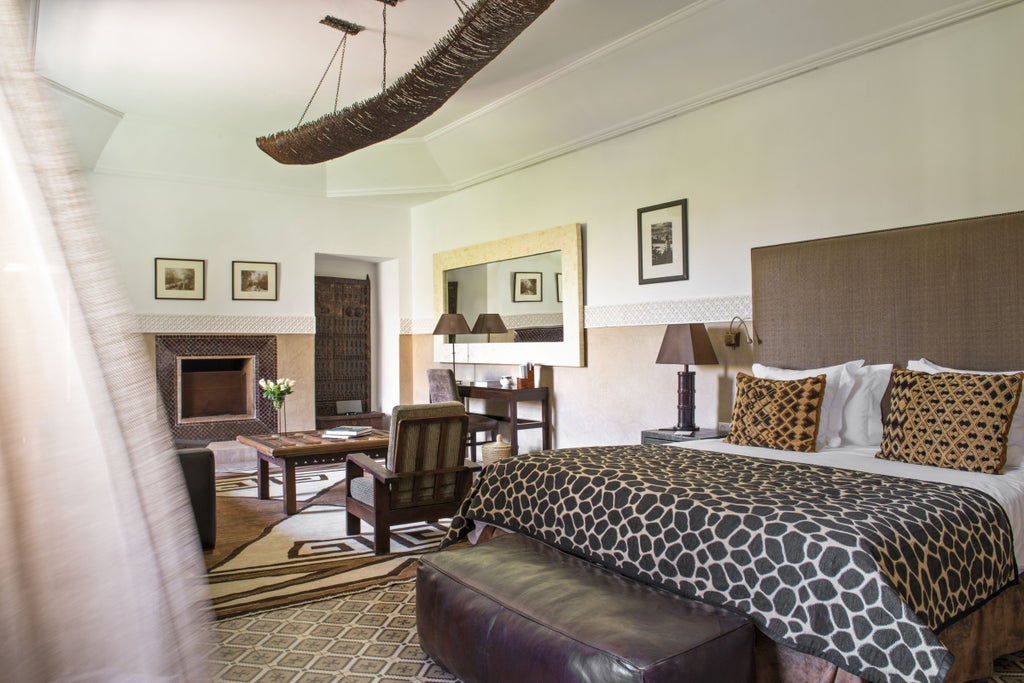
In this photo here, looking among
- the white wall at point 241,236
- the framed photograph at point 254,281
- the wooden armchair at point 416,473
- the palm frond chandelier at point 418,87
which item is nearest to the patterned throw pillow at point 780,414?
the wooden armchair at point 416,473

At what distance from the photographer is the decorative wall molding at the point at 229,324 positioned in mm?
7484

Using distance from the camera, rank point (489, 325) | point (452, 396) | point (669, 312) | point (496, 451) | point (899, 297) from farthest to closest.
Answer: point (489, 325)
point (452, 396)
point (496, 451)
point (669, 312)
point (899, 297)

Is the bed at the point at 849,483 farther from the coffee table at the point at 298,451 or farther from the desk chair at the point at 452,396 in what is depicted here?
the desk chair at the point at 452,396

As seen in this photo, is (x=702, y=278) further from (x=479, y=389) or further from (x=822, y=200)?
(x=479, y=389)

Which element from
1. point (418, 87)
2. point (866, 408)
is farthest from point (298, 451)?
point (866, 408)

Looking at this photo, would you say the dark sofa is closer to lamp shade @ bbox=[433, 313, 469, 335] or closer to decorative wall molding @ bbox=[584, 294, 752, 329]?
decorative wall molding @ bbox=[584, 294, 752, 329]

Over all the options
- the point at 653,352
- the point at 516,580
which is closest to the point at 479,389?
the point at 653,352

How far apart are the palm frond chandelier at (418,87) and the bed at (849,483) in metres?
2.23

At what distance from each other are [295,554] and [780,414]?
113 inches

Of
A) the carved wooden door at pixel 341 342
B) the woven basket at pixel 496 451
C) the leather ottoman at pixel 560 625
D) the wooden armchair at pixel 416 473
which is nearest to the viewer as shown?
the leather ottoman at pixel 560 625

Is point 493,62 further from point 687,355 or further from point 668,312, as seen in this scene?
point 687,355

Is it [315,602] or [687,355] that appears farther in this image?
[687,355]

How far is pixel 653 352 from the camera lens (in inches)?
231

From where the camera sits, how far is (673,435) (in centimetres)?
502
